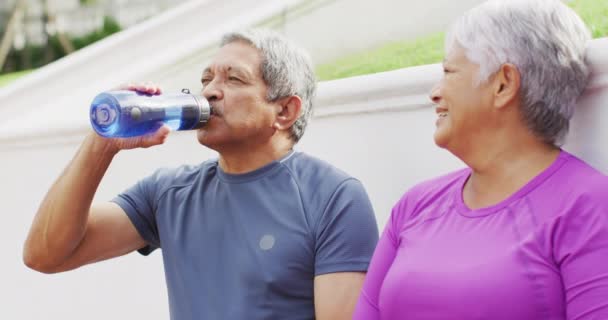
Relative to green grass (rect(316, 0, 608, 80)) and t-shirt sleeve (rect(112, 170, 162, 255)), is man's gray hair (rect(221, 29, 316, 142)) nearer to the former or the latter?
t-shirt sleeve (rect(112, 170, 162, 255))

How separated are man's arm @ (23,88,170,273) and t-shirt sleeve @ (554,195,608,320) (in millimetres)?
1148

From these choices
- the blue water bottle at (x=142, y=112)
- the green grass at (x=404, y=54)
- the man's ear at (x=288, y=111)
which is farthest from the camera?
the green grass at (x=404, y=54)

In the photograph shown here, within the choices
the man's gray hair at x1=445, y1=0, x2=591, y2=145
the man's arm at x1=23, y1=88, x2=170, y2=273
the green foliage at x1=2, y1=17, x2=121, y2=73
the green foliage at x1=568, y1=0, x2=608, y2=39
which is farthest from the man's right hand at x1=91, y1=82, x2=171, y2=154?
the green foliage at x1=2, y1=17, x2=121, y2=73

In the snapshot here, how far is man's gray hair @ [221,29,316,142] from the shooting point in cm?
271

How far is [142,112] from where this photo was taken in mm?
2443

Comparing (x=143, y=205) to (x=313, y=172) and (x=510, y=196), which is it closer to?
(x=313, y=172)

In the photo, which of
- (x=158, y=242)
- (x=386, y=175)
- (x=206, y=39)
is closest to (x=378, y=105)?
(x=386, y=175)

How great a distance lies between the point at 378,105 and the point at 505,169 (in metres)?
0.86

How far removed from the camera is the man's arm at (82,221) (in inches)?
106

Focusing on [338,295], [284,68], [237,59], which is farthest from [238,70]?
[338,295]

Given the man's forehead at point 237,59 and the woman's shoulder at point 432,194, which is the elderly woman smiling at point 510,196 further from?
the man's forehead at point 237,59

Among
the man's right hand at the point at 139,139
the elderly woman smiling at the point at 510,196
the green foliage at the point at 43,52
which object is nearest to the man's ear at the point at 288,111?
the man's right hand at the point at 139,139

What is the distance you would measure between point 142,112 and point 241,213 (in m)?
0.42

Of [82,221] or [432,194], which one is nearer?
[432,194]
